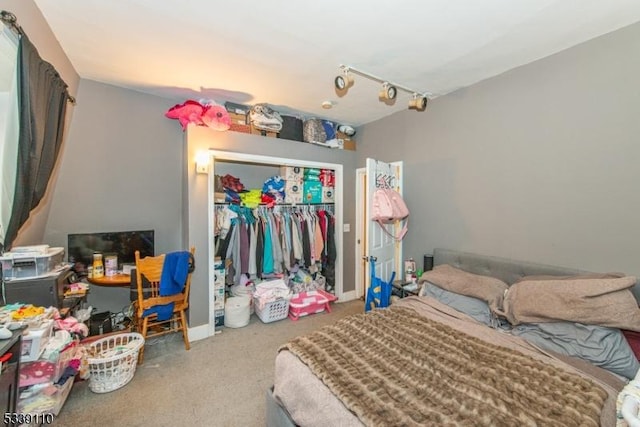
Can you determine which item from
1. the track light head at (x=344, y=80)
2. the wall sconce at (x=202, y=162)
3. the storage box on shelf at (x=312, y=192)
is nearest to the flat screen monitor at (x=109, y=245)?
the wall sconce at (x=202, y=162)

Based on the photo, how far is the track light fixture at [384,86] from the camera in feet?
7.55

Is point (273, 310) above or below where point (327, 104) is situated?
below

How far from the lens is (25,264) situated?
77.2 inches

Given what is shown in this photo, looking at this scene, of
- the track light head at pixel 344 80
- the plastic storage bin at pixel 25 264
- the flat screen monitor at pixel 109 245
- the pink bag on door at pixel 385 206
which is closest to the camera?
the plastic storage bin at pixel 25 264

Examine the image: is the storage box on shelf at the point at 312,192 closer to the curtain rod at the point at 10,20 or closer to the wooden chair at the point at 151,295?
the wooden chair at the point at 151,295

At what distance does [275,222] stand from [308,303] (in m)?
1.18

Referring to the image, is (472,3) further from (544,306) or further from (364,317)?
(364,317)

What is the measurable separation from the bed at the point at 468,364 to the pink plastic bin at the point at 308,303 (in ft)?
5.16

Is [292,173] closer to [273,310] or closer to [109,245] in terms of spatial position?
[273,310]

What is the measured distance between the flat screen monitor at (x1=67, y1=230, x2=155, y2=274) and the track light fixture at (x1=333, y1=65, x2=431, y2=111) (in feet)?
8.69

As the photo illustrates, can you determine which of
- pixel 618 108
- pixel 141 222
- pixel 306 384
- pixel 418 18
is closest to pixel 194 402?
pixel 306 384

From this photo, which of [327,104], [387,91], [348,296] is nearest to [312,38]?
[387,91]

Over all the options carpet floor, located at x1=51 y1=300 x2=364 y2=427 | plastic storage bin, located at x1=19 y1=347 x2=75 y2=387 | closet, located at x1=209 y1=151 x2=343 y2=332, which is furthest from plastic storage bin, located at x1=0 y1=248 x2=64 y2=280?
closet, located at x1=209 y1=151 x2=343 y2=332

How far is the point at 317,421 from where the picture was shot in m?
1.19
